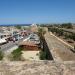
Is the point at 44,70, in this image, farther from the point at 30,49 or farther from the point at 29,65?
the point at 30,49

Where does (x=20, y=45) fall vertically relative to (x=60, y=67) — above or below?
below

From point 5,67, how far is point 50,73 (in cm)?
203

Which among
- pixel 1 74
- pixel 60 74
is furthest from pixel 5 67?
pixel 60 74

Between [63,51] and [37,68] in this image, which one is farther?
[63,51]

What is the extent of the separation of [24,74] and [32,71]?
0.38 metres

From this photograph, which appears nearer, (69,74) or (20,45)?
(69,74)

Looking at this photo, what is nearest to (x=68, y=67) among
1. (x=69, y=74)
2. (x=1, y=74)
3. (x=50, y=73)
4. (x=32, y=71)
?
(x=69, y=74)

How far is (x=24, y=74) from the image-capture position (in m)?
8.64

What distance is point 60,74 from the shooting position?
8672mm

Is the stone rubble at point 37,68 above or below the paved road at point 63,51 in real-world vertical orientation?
above

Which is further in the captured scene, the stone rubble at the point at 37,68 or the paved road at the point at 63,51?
the paved road at the point at 63,51

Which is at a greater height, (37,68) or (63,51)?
(37,68)

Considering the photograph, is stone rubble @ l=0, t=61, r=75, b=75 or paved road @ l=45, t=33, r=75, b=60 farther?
paved road @ l=45, t=33, r=75, b=60

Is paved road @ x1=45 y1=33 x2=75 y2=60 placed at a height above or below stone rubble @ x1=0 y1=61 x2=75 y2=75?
below
